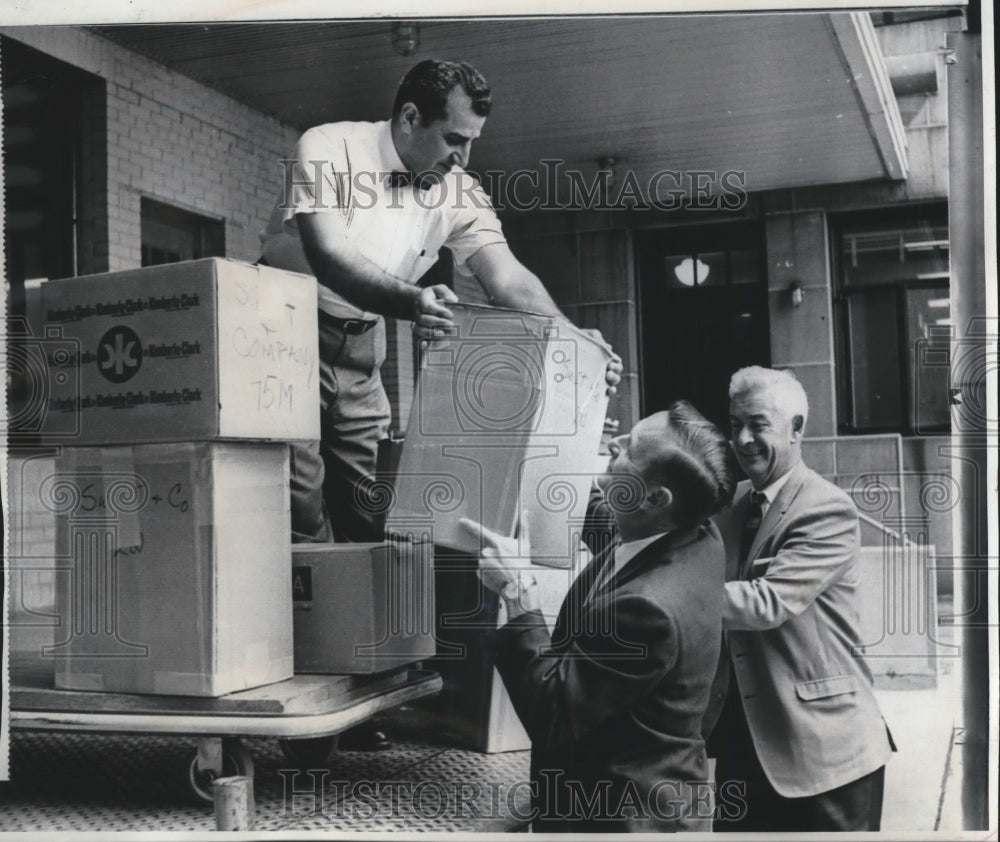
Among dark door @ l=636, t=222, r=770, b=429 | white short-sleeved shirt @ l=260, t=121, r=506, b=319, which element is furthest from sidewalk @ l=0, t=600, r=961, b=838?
white short-sleeved shirt @ l=260, t=121, r=506, b=319

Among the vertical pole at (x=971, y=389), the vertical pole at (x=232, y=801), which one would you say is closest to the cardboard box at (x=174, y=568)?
the vertical pole at (x=232, y=801)

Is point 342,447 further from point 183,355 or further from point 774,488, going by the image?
point 774,488

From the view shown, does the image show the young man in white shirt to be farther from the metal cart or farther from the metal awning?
the metal cart

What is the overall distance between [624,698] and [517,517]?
0.65m

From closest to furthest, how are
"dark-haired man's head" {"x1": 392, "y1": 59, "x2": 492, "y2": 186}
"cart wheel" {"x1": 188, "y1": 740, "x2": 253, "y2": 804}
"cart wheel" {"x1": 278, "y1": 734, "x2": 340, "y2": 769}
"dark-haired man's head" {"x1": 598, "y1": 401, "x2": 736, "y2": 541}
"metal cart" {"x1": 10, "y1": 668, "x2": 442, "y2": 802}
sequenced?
"metal cart" {"x1": 10, "y1": 668, "x2": 442, "y2": 802} < "cart wheel" {"x1": 188, "y1": 740, "x2": 253, "y2": 804} < "dark-haired man's head" {"x1": 598, "y1": 401, "x2": 736, "y2": 541} < "dark-haired man's head" {"x1": 392, "y1": 59, "x2": 492, "y2": 186} < "cart wheel" {"x1": 278, "y1": 734, "x2": 340, "y2": 769}

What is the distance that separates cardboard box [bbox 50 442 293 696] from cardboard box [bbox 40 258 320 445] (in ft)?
0.29

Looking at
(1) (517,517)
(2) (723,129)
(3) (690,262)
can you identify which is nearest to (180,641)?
(1) (517,517)

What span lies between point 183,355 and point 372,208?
31.5 inches

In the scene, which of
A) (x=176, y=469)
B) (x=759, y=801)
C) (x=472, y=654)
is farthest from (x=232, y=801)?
(x=759, y=801)

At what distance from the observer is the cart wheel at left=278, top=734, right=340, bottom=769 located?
3.72 metres

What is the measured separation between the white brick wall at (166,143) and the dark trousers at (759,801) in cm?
220

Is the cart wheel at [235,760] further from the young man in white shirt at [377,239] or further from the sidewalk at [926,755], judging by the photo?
the sidewalk at [926,755]

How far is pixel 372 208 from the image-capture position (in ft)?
11.7

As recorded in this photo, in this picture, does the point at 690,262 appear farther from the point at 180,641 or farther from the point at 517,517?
the point at 180,641
